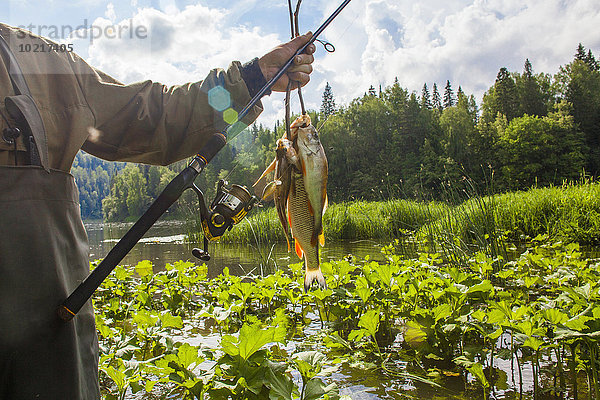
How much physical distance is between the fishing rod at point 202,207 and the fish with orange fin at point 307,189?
14.2 inches

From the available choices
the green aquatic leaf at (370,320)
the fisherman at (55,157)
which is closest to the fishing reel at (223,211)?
the fisherman at (55,157)

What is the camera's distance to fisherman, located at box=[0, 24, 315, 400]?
1423 millimetres

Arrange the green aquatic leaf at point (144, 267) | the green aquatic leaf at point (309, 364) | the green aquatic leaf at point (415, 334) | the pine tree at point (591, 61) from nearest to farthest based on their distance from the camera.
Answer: the green aquatic leaf at point (309, 364) → the green aquatic leaf at point (415, 334) → the green aquatic leaf at point (144, 267) → the pine tree at point (591, 61)

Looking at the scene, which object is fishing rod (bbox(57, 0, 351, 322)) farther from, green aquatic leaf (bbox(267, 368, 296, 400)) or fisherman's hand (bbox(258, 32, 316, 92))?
green aquatic leaf (bbox(267, 368, 296, 400))

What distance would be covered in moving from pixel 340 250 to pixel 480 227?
493cm

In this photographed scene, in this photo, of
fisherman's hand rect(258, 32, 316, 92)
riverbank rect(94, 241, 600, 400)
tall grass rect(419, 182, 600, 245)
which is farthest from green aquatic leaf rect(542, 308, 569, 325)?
tall grass rect(419, 182, 600, 245)

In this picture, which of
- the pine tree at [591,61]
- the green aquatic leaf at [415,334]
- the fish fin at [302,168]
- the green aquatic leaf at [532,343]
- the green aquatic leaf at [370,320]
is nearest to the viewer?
the green aquatic leaf at [532,343]

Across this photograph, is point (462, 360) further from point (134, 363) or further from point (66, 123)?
point (66, 123)

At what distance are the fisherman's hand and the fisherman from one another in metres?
0.03

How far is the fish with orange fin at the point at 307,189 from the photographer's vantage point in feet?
7.64

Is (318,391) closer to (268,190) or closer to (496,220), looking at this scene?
(268,190)

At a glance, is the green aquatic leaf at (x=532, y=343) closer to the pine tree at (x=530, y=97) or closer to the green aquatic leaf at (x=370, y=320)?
the green aquatic leaf at (x=370, y=320)

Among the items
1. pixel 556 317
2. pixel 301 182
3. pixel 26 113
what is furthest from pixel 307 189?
pixel 556 317

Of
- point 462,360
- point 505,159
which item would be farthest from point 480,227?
point 505,159
